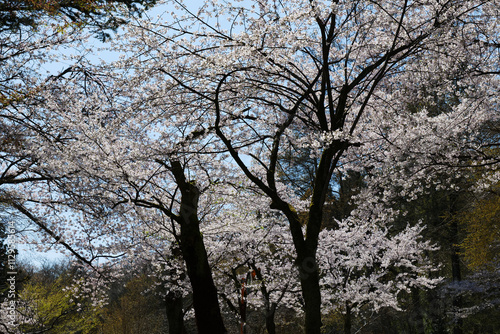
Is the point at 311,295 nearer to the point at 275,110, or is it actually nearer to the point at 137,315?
the point at 275,110

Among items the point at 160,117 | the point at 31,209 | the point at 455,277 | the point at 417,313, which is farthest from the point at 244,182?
the point at 455,277

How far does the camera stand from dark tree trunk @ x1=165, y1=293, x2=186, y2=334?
11.2 metres

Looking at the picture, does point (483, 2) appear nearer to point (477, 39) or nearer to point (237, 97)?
point (477, 39)

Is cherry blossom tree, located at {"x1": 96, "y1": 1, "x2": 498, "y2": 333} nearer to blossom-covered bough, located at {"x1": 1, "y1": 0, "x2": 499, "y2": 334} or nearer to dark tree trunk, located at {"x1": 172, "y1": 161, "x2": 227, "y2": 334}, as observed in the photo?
blossom-covered bough, located at {"x1": 1, "y1": 0, "x2": 499, "y2": 334}

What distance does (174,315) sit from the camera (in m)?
11.4

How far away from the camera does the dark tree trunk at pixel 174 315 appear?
36.8 feet

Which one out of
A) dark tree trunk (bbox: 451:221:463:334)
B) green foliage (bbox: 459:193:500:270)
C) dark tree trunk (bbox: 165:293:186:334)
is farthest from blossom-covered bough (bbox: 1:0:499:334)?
dark tree trunk (bbox: 451:221:463:334)

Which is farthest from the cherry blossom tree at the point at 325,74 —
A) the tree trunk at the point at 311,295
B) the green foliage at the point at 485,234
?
the green foliage at the point at 485,234

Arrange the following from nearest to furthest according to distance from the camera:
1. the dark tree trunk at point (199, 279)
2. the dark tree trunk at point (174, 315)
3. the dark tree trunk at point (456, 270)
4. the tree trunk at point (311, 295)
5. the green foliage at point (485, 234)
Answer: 1. the tree trunk at point (311, 295)
2. the dark tree trunk at point (199, 279)
3. the dark tree trunk at point (174, 315)
4. the green foliage at point (485, 234)
5. the dark tree trunk at point (456, 270)

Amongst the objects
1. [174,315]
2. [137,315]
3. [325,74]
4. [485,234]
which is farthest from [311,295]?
[137,315]

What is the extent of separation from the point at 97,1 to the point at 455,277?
16.3 m

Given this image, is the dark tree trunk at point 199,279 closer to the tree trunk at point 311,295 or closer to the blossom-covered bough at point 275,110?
the blossom-covered bough at point 275,110

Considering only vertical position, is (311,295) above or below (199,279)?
below

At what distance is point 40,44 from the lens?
707cm
